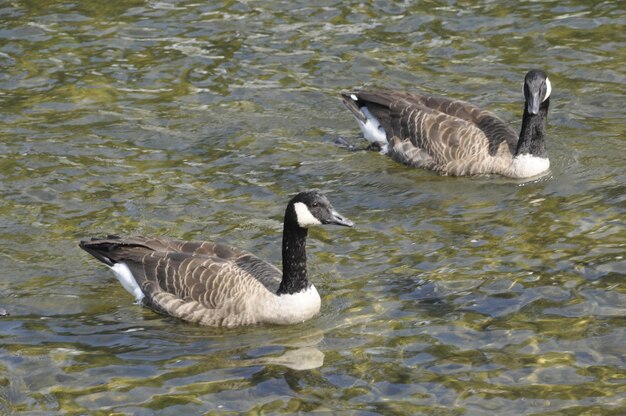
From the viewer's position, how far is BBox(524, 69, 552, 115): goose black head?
15.0m

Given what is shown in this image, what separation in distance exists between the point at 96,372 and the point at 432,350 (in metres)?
2.96

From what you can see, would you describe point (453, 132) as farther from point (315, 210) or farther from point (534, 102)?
point (315, 210)

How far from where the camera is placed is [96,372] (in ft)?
35.4

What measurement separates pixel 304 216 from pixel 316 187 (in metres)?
3.47

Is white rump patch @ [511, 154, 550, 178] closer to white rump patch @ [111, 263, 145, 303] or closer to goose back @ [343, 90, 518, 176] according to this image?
goose back @ [343, 90, 518, 176]

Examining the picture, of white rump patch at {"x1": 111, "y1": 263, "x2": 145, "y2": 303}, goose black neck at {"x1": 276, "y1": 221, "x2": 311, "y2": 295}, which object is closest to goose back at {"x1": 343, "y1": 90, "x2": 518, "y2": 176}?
goose black neck at {"x1": 276, "y1": 221, "x2": 311, "y2": 295}

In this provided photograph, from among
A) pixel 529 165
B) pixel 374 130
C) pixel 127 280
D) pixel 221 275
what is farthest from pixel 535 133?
pixel 127 280

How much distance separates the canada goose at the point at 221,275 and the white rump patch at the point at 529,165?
4.27m

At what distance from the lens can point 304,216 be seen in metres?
11.7

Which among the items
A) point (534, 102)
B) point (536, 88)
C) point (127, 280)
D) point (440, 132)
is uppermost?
point (536, 88)

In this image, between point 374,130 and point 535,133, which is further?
point 374,130

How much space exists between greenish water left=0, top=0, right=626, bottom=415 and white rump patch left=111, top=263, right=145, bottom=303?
17 cm

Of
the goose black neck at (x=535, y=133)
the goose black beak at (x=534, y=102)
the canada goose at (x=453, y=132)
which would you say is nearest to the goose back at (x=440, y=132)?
the canada goose at (x=453, y=132)

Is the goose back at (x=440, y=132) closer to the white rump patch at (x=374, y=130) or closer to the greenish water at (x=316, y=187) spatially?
the white rump patch at (x=374, y=130)
